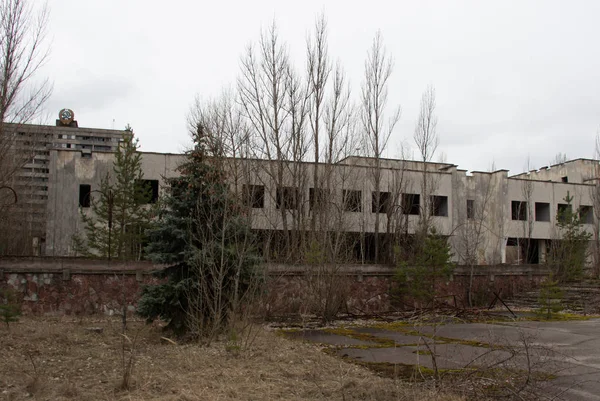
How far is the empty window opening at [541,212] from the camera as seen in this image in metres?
40.2

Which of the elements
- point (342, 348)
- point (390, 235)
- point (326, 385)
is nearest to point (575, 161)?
point (390, 235)

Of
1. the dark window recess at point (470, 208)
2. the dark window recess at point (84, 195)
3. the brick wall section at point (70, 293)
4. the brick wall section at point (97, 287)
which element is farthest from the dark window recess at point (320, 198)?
the dark window recess at point (470, 208)

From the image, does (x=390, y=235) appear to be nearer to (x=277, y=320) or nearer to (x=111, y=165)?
(x=277, y=320)

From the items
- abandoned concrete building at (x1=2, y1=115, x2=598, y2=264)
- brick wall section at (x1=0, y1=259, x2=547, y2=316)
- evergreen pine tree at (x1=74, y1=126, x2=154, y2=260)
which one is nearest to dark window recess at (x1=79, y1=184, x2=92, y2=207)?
abandoned concrete building at (x1=2, y1=115, x2=598, y2=264)

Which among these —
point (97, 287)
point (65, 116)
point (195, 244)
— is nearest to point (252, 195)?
point (97, 287)

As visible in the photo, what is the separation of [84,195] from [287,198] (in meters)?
12.3

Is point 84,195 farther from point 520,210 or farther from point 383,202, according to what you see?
point 520,210

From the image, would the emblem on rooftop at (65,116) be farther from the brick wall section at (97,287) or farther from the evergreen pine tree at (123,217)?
the brick wall section at (97,287)

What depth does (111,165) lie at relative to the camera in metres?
29.2

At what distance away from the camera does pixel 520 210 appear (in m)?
38.8

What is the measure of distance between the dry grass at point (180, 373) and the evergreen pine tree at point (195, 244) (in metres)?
0.88

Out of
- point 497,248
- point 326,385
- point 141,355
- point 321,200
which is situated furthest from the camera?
point 497,248

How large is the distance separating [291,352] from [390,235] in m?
19.2

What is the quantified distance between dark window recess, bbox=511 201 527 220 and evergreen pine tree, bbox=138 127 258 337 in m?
32.3
